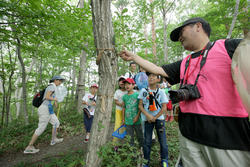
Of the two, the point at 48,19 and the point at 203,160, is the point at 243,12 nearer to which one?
the point at 203,160

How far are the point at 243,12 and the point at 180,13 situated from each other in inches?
348

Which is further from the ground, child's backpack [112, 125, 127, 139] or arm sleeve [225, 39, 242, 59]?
arm sleeve [225, 39, 242, 59]

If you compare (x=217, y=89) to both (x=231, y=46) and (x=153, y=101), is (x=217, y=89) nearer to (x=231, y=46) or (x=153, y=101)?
(x=231, y=46)

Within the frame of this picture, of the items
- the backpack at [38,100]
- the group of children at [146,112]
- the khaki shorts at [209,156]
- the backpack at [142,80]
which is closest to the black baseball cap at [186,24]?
the khaki shorts at [209,156]

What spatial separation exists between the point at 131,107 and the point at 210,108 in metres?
2.16

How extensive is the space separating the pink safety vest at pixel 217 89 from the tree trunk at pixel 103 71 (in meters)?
1.21

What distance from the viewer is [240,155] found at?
903mm

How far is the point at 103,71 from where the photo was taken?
6.04 ft

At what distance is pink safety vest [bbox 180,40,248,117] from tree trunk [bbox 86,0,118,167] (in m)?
1.21

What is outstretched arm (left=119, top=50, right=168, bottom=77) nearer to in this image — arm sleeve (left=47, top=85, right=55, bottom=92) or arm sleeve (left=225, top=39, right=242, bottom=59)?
arm sleeve (left=225, top=39, right=242, bottom=59)

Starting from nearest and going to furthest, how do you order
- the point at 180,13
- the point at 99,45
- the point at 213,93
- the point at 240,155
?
the point at 240,155
the point at 213,93
the point at 99,45
the point at 180,13

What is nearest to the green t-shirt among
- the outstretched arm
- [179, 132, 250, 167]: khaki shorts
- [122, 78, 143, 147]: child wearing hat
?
[122, 78, 143, 147]: child wearing hat

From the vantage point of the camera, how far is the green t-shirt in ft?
9.81

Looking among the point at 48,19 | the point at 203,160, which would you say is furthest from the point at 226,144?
the point at 48,19
